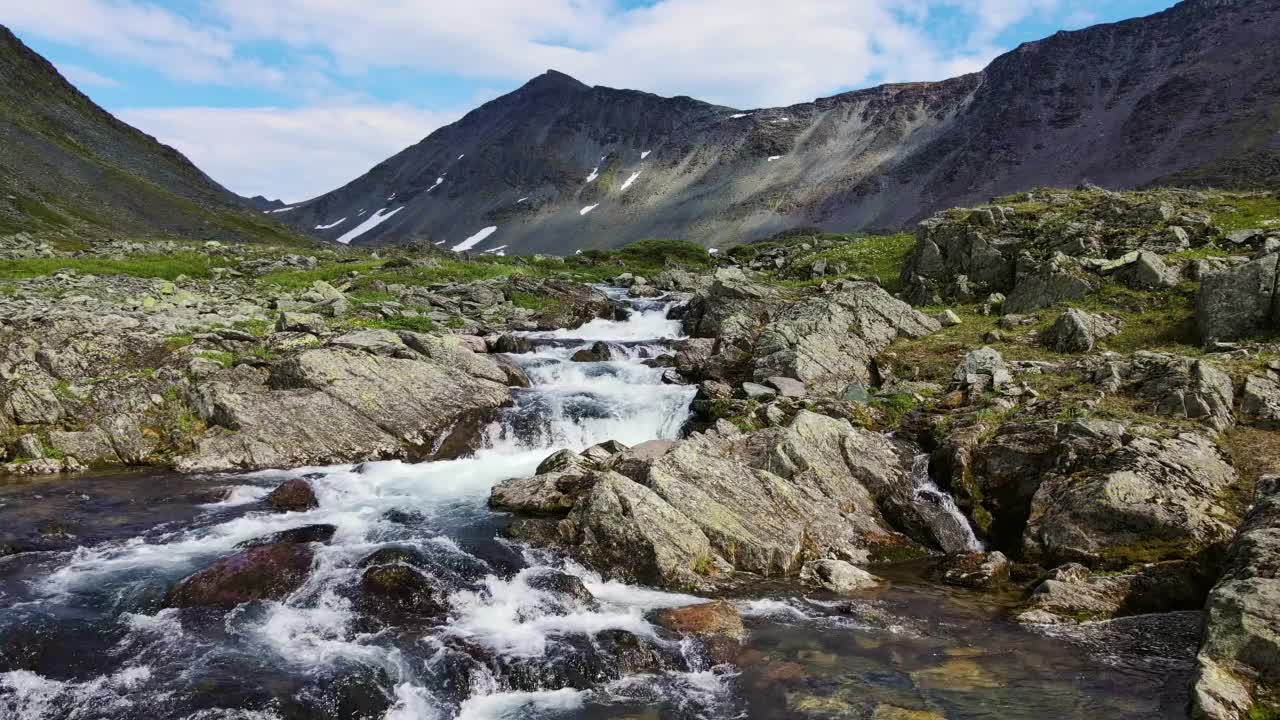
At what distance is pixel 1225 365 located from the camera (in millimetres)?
16969

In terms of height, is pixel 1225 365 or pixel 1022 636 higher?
pixel 1225 365

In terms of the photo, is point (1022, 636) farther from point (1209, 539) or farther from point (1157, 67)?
point (1157, 67)

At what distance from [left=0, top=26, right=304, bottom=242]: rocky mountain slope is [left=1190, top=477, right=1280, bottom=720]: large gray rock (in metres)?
104

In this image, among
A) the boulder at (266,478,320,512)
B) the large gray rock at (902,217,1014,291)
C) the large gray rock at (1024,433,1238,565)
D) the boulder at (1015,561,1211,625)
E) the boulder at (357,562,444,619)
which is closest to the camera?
the boulder at (1015,561,1211,625)

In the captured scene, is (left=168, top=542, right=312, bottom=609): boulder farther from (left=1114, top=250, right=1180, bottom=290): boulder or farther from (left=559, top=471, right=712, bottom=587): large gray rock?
(left=1114, top=250, right=1180, bottom=290): boulder

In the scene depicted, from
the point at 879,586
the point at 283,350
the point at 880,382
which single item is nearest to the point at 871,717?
the point at 879,586

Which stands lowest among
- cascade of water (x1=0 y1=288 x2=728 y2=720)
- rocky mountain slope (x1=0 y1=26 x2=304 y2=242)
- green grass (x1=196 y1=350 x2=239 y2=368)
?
cascade of water (x1=0 y1=288 x2=728 y2=720)

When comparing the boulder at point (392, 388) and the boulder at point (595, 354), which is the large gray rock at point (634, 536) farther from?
the boulder at point (595, 354)

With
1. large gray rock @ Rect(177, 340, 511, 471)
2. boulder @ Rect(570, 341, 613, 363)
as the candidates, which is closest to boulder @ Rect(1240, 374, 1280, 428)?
large gray rock @ Rect(177, 340, 511, 471)

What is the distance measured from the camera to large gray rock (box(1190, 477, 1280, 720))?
8133mm

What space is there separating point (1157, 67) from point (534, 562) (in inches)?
7691

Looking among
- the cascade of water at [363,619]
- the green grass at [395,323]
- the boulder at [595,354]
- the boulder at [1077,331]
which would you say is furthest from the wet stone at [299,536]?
the boulder at [1077,331]

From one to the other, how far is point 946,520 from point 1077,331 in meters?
10.8

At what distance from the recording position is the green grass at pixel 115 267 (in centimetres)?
4388
